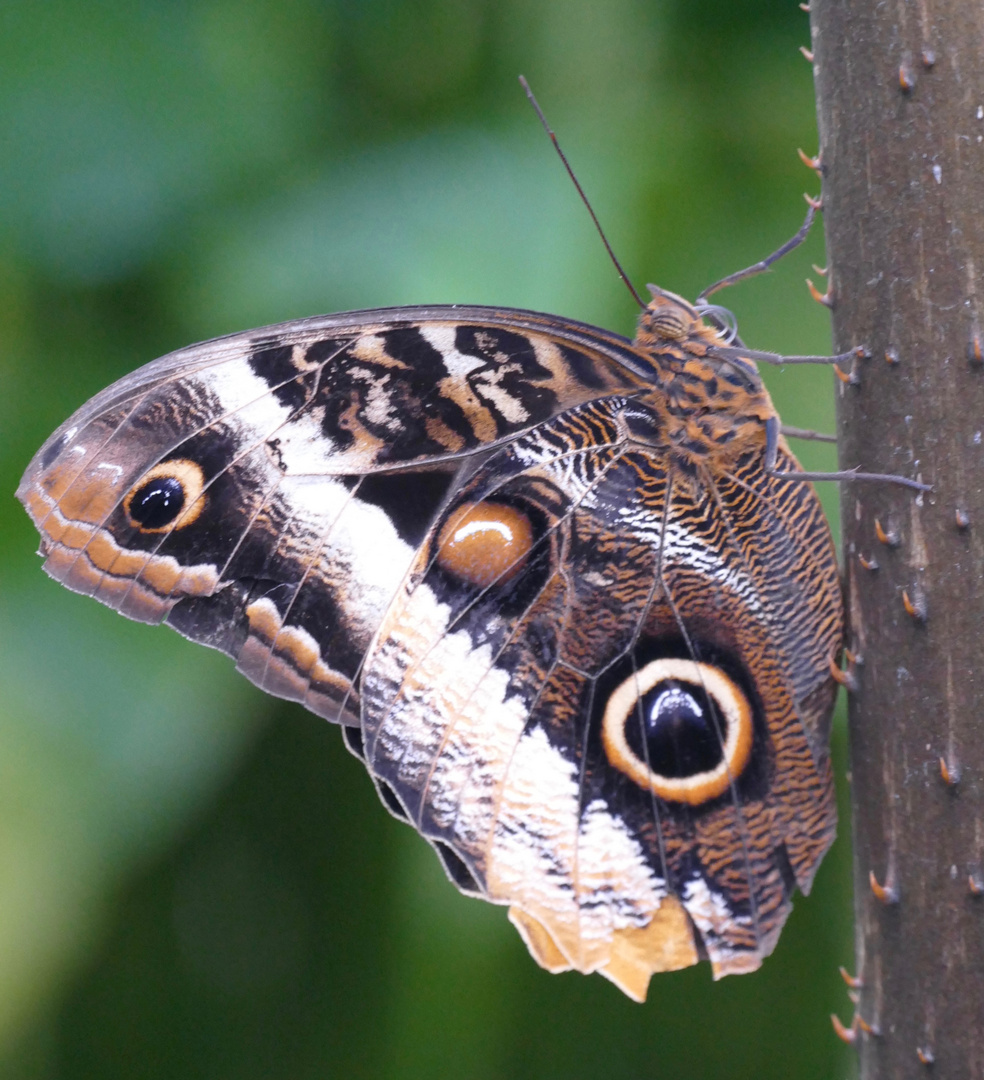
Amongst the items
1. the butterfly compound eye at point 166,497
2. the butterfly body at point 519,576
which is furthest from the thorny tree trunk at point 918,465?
the butterfly compound eye at point 166,497

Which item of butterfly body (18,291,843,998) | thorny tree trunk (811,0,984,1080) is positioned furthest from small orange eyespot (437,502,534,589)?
thorny tree trunk (811,0,984,1080)

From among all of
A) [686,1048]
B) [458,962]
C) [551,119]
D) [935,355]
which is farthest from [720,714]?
[551,119]

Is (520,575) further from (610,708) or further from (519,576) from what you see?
(610,708)

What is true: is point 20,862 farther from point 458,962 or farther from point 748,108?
point 748,108

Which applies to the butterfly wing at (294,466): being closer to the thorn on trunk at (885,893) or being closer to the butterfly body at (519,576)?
the butterfly body at (519,576)

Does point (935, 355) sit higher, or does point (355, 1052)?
point (935, 355)

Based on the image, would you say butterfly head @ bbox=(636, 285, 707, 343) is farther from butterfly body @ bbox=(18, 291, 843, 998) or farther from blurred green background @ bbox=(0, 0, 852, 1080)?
blurred green background @ bbox=(0, 0, 852, 1080)

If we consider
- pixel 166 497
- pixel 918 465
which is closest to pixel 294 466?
pixel 166 497
